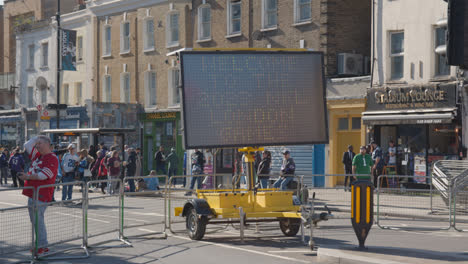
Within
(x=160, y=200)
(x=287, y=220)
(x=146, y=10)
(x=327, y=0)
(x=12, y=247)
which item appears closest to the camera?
(x=12, y=247)

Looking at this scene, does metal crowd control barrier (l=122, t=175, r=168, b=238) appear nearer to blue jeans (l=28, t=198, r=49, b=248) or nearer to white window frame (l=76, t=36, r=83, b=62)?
blue jeans (l=28, t=198, r=49, b=248)

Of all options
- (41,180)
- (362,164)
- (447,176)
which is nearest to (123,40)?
(362,164)

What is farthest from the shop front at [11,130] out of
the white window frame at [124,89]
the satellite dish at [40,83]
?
the white window frame at [124,89]

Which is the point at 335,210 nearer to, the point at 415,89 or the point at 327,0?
the point at 415,89

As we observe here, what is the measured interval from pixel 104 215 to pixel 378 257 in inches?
210

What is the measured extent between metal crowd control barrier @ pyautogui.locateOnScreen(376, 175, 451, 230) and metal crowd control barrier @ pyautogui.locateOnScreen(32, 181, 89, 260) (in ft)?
23.1

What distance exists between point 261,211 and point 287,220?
681 millimetres

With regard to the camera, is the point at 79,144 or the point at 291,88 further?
the point at 79,144

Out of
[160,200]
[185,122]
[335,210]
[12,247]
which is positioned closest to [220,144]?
[185,122]

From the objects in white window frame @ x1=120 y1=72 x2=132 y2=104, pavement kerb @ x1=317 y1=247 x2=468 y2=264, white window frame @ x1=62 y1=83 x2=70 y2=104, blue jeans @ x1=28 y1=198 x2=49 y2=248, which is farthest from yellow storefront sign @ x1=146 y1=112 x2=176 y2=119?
pavement kerb @ x1=317 y1=247 x2=468 y2=264

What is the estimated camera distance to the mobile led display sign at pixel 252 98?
1313 cm

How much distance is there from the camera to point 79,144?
127ft

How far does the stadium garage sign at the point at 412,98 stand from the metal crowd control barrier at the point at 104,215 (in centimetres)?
1462

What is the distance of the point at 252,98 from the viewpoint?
44.1 ft
